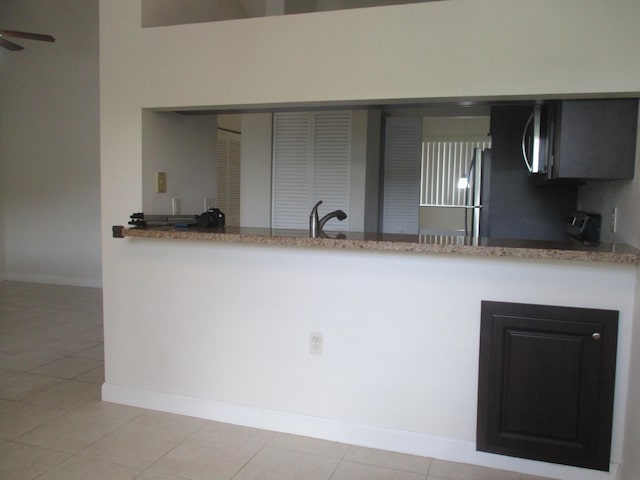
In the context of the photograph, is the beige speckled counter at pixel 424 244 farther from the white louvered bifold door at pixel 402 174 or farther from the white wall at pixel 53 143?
the white wall at pixel 53 143

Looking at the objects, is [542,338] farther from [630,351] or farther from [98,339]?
[98,339]

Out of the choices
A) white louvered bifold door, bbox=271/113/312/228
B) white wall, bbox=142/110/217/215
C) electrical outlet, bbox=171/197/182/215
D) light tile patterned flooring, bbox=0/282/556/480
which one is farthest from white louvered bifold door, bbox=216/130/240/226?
light tile patterned flooring, bbox=0/282/556/480

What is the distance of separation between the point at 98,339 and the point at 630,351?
3863 millimetres

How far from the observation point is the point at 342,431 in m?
2.65

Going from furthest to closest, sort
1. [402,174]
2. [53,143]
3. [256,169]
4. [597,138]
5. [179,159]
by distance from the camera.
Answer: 1. [53,143]
2. [402,174]
3. [256,169]
4. [179,159]
5. [597,138]

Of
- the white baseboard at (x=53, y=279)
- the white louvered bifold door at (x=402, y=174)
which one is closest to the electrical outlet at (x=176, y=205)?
the white louvered bifold door at (x=402, y=174)

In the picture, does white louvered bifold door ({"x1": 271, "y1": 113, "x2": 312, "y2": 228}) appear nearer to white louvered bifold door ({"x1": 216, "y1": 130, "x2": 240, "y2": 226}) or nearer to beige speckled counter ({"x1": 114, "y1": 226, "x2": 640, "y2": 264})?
beige speckled counter ({"x1": 114, "y1": 226, "x2": 640, "y2": 264})

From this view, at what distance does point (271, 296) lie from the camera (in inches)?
108

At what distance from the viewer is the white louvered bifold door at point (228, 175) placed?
24.5 feet

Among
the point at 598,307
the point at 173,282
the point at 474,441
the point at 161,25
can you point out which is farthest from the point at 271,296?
the point at 161,25

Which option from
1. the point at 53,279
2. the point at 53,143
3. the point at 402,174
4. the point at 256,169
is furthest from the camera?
the point at 53,279

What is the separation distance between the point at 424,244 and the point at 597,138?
0.88m

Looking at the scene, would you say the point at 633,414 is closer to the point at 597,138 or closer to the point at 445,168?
the point at 597,138

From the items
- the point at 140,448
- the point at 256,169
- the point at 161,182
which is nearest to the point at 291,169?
the point at 256,169
